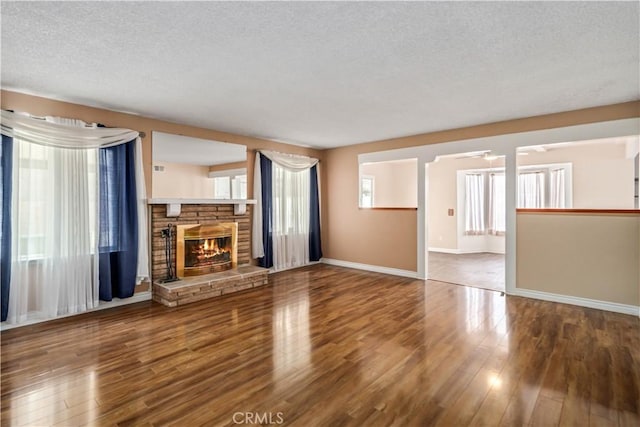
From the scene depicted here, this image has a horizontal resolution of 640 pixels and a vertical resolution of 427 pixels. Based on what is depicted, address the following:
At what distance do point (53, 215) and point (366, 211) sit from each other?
484 cm

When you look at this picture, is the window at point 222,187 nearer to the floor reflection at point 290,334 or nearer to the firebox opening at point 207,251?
the firebox opening at point 207,251

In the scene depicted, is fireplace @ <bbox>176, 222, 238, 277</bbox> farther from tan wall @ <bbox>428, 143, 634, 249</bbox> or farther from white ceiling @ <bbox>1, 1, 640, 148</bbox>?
tan wall @ <bbox>428, 143, 634, 249</bbox>

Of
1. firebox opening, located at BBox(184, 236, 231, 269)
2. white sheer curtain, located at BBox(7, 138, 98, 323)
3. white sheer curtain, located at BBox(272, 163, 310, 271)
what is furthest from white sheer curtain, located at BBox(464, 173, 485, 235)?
white sheer curtain, located at BBox(7, 138, 98, 323)

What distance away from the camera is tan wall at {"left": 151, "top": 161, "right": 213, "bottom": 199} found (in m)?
4.58

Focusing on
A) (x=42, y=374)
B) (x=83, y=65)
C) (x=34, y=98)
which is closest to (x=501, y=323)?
(x=42, y=374)

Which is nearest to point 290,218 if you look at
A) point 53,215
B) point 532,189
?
point 53,215

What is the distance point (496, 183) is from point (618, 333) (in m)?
5.66

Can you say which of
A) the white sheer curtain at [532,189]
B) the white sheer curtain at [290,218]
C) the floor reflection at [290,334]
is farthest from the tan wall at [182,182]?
the white sheer curtain at [532,189]

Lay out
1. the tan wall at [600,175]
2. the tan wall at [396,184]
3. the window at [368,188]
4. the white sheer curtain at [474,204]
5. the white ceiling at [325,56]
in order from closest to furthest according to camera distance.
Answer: the white ceiling at [325,56], the tan wall at [600,175], the window at [368,188], the white sheer curtain at [474,204], the tan wall at [396,184]

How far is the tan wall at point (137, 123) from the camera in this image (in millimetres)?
3475

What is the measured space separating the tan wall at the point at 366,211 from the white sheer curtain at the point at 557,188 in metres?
3.10

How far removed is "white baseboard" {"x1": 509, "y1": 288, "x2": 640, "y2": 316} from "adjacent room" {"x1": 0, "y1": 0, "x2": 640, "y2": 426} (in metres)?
0.03

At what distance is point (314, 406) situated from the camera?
6.92 ft

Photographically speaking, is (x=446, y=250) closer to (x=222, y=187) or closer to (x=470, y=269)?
(x=470, y=269)
